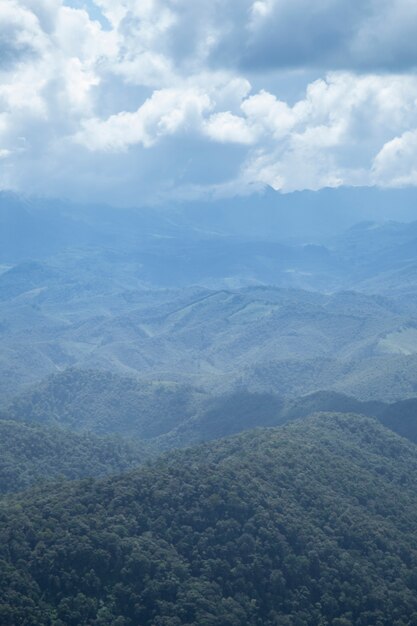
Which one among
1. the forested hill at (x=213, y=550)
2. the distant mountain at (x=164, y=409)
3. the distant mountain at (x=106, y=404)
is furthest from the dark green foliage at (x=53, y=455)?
the distant mountain at (x=106, y=404)

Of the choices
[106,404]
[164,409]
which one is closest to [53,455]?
[164,409]

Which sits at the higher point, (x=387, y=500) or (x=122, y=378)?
(x=122, y=378)

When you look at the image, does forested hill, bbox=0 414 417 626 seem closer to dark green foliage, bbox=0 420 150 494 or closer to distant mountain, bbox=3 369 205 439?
dark green foliage, bbox=0 420 150 494

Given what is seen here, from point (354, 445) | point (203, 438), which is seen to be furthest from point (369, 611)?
point (203, 438)

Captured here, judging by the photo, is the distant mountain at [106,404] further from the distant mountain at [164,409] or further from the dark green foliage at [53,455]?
the dark green foliage at [53,455]

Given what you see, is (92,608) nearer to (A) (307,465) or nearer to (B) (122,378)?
(A) (307,465)

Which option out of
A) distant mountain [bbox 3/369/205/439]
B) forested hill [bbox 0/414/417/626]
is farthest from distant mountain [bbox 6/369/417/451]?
forested hill [bbox 0/414/417/626]
